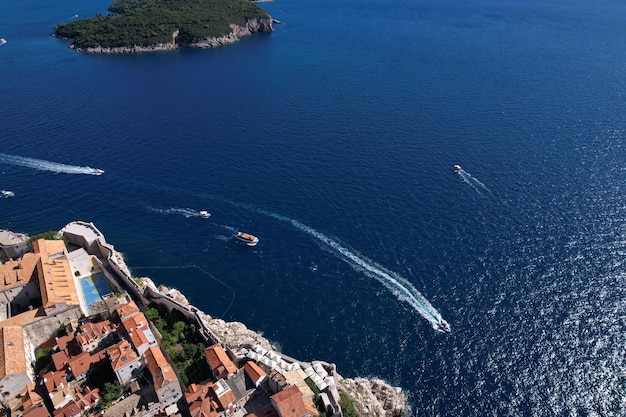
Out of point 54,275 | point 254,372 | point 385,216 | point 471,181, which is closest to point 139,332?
point 254,372

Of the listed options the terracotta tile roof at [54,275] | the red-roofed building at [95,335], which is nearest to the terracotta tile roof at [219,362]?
the red-roofed building at [95,335]

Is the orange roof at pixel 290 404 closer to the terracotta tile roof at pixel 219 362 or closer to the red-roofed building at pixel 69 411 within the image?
the terracotta tile roof at pixel 219 362

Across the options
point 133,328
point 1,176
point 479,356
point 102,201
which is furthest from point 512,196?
point 1,176

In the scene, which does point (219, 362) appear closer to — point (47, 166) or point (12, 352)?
point (12, 352)

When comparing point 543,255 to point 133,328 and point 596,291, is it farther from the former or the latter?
point 133,328

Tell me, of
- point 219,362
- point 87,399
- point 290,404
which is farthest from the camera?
point 219,362

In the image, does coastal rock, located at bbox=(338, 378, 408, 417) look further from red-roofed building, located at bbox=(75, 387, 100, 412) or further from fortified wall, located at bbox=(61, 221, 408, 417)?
red-roofed building, located at bbox=(75, 387, 100, 412)

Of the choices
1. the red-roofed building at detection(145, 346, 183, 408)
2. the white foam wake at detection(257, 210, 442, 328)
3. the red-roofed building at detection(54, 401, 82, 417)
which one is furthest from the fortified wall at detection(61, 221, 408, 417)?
the red-roofed building at detection(54, 401, 82, 417)

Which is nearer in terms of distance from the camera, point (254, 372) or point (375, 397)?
point (254, 372)
